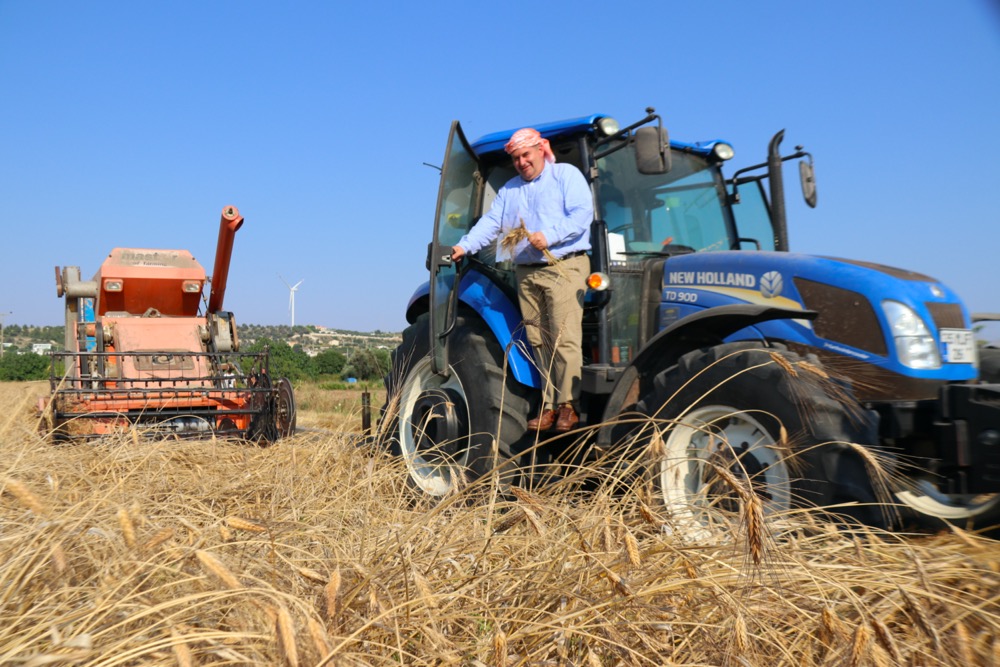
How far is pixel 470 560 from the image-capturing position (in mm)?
2453

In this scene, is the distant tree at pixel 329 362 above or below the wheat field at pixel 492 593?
above

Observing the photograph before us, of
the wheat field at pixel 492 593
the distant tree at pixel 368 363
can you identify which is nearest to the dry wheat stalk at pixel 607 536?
the wheat field at pixel 492 593

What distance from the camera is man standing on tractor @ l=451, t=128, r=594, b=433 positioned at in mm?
4418

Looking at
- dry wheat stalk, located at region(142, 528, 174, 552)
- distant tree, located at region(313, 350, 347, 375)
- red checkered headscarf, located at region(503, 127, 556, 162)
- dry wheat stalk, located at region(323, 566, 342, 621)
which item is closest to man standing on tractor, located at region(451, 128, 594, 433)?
red checkered headscarf, located at region(503, 127, 556, 162)

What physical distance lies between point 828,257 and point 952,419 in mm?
1107

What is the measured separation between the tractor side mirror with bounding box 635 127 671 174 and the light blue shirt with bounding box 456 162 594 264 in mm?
532

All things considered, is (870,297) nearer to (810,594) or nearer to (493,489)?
(810,594)

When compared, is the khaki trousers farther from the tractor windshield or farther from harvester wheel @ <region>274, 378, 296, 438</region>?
harvester wheel @ <region>274, 378, 296, 438</region>

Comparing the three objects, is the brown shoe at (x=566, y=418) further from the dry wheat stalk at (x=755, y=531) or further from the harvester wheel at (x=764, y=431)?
the dry wheat stalk at (x=755, y=531)

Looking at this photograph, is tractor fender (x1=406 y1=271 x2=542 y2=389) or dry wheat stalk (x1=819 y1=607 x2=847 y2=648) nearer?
dry wheat stalk (x1=819 y1=607 x2=847 y2=648)

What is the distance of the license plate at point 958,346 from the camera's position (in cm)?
360

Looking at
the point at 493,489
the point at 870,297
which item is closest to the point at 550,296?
the point at 870,297

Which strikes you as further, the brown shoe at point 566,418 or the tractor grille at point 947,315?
the brown shoe at point 566,418

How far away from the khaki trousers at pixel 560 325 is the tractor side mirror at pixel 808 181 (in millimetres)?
1491
